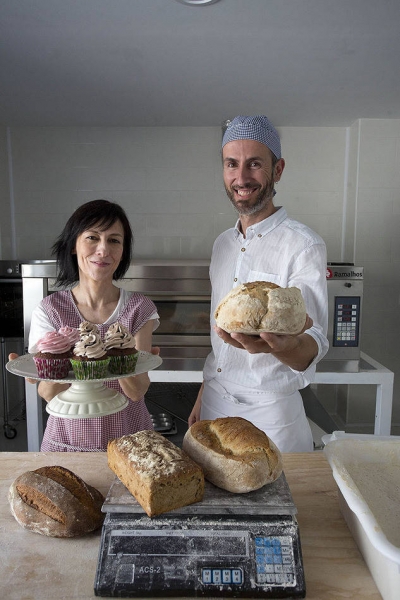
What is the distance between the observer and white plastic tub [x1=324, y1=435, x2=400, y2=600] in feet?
2.25

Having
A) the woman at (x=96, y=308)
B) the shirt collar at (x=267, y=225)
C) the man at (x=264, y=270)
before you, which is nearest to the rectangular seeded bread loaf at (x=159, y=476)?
the woman at (x=96, y=308)

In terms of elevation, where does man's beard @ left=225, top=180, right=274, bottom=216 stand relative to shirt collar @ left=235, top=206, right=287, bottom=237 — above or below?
above

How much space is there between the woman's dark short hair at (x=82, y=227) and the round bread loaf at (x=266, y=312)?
2.27 ft

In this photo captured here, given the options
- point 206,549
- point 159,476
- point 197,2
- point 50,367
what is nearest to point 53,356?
point 50,367

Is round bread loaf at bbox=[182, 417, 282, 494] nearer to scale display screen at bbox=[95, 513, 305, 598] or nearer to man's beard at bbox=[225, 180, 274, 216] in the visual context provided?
scale display screen at bbox=[95, 513, 305, 598]

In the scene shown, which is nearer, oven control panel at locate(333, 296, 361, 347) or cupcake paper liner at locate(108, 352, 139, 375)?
cupcake paper liner at locate(108, 352, 139, 375)

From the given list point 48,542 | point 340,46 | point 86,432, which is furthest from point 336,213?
point 48,542

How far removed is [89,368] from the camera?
3.71 feet

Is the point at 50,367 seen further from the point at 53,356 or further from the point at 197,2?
the point at 197,2

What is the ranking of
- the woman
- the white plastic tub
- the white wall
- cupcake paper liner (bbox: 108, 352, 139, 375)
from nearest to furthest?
the white plastic tub < cupcake paper liner (bbox: 108, 352, 139, 375) < the woman < the white wall

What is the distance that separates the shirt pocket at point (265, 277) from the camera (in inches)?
64.0

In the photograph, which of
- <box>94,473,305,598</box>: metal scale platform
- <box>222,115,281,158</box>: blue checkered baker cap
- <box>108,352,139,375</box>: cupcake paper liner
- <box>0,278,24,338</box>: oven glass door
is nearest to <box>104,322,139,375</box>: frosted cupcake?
<box>108,352,139,375</box>: cupcake paper liner

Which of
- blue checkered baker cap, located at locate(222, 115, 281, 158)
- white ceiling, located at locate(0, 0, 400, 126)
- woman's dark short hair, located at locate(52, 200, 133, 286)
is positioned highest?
white ceiling, located at locate(0, 0, 400, 126)

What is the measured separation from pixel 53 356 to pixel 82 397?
129 millimetres
